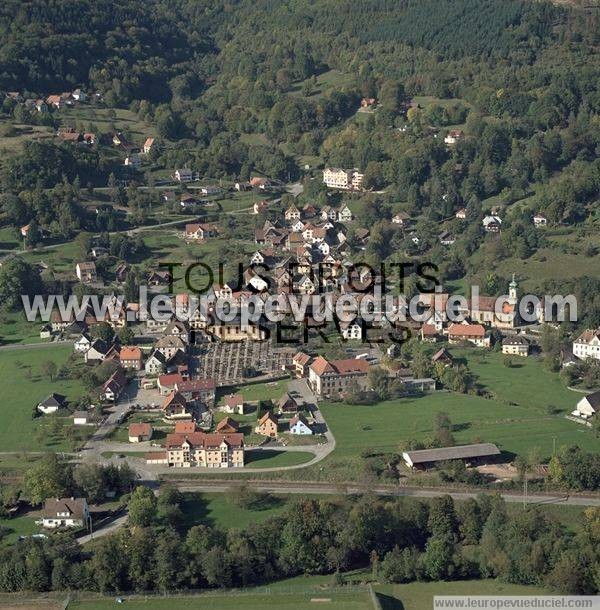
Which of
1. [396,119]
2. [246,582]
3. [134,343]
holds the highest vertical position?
[396,119]

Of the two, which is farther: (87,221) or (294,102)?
(294,102)

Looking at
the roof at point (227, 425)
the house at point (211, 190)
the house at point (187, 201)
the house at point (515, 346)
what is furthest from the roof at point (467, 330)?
the house at point (211, 190)

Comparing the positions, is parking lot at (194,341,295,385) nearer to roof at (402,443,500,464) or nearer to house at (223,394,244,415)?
house at (223,394,244,415)

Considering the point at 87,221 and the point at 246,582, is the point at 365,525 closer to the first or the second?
the point at 246,582

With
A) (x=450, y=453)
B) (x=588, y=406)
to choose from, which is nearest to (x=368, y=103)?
(x=588, y=406)

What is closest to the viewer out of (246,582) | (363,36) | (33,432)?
(246,582)

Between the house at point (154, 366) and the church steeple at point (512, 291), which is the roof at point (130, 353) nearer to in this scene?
the house at point (154, 366)

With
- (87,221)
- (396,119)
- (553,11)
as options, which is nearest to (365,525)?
(87,221)
